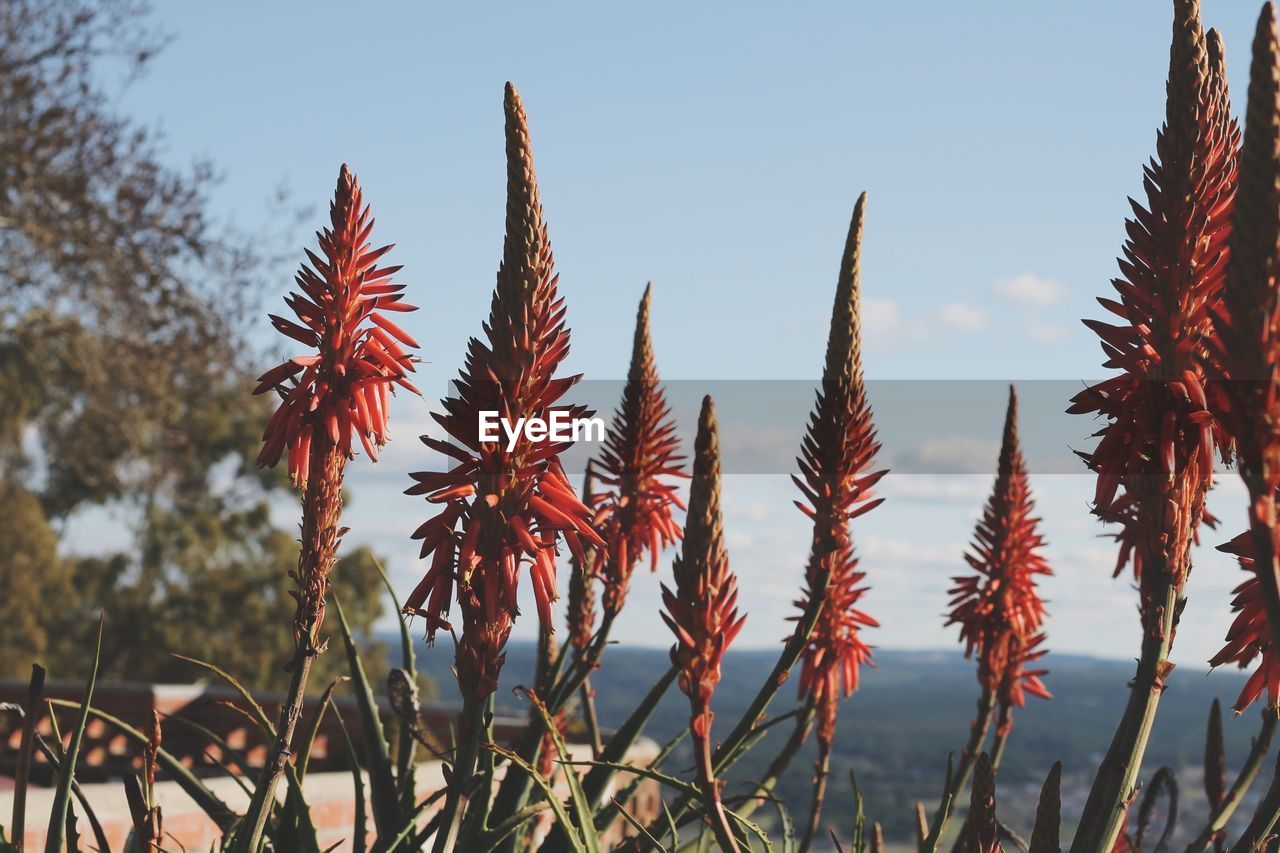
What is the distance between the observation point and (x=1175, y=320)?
7.55 feet

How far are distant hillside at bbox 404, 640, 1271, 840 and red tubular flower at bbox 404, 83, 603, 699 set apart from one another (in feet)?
88.6

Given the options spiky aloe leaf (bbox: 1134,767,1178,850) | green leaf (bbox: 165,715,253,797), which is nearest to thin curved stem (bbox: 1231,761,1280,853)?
spiky aloe leaf (bbox: 1134,767,1178,850)

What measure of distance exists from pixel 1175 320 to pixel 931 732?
214ft

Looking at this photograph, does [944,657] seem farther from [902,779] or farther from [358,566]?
[358,566]

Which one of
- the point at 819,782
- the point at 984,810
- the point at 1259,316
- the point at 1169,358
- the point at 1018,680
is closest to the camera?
the point at 1259,316

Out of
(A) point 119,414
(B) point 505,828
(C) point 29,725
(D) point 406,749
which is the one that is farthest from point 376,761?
(A) point 119,414

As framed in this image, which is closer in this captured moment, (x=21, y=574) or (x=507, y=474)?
(x=507, y=474)

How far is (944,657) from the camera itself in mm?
136250

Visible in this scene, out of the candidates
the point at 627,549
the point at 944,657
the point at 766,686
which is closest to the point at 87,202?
the point at 627,549

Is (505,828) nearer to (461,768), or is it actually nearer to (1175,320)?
(461,768)

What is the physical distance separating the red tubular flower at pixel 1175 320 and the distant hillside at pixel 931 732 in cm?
2703

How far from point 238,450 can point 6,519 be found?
556cm

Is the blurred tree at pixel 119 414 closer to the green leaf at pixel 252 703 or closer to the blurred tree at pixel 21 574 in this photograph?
the blurred tree at pixel 21 574

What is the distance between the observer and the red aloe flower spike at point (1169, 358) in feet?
7.30
